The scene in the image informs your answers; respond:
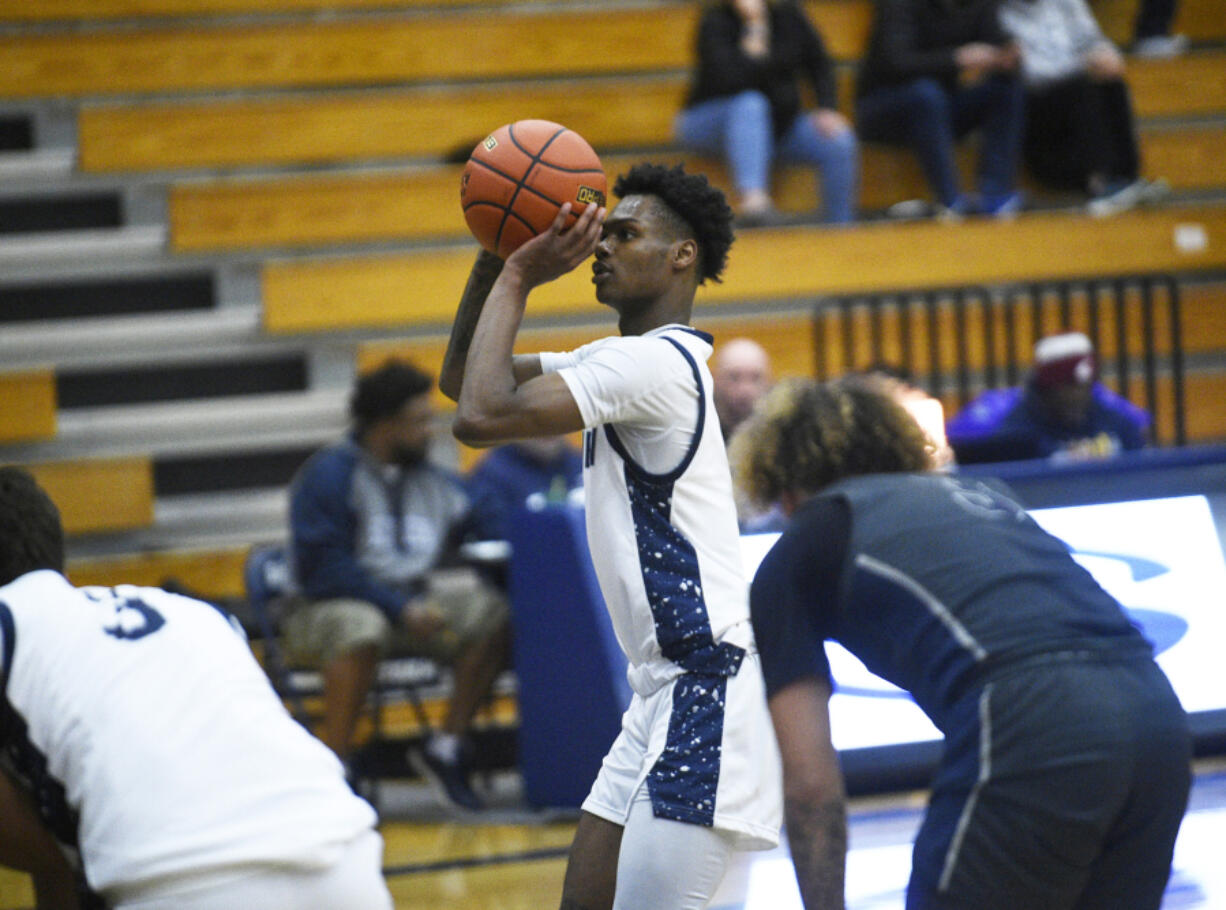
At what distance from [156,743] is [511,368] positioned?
859 millimetres

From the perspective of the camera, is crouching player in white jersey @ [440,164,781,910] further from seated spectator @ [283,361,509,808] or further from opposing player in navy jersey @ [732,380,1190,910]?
seated spectator @ [283,361,509,808]

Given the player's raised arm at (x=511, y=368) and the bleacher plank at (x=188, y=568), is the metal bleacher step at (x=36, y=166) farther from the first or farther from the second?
the player's raised arm at (x=511, y=368)

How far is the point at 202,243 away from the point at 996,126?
446 centimetres

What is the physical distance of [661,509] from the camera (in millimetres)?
2744

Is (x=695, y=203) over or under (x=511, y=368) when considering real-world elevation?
over

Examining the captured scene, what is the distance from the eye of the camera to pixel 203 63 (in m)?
8.66

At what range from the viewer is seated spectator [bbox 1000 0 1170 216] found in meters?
8.97

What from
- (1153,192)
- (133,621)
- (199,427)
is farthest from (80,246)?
(133,621)

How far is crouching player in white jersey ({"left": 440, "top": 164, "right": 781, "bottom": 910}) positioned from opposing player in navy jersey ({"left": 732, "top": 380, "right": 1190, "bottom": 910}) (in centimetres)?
43

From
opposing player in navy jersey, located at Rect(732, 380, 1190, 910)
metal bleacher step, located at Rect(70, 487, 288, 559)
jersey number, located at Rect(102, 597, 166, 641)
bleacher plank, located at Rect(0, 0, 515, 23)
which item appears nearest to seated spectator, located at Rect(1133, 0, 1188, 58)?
bleacher plank, located at Rect(0, 0, 515, 23)

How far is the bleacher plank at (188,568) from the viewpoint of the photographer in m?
Answer: 7.21

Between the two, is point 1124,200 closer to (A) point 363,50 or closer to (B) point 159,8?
(A) point 363,50

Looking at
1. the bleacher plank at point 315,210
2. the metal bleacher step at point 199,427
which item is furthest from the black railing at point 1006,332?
the metal bleacher step at point 199,427

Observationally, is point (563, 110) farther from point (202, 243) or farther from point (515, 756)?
point (515, 756)
